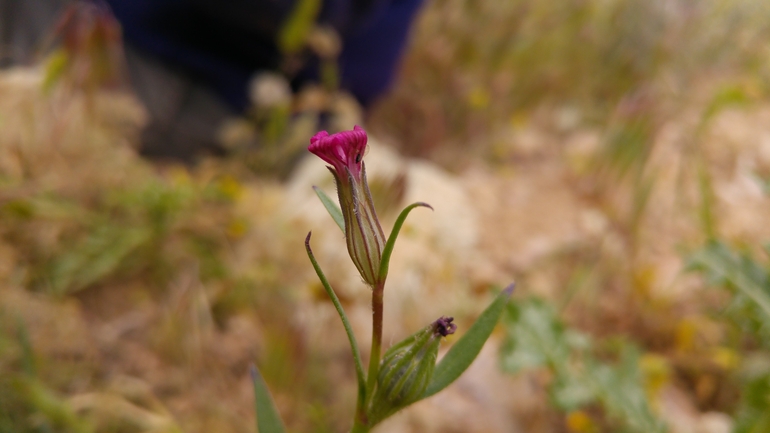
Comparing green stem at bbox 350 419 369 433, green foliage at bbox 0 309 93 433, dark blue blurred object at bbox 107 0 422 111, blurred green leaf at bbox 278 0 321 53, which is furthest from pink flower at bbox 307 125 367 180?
dark blue blurred object at bbox 107 0 422 111

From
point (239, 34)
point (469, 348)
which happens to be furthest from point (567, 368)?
point (239, 34)

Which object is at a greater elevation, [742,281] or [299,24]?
[299,24]

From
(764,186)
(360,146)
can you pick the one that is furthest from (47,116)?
(764,186)

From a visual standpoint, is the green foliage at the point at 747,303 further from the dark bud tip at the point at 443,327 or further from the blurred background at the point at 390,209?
the dark bud tip at the point at 443,327

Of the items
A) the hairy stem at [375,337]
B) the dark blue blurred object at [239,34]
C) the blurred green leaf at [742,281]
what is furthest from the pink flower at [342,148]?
the dark blue blurred object at [239,34]

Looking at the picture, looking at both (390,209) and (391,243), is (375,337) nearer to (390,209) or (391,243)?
(391,243)

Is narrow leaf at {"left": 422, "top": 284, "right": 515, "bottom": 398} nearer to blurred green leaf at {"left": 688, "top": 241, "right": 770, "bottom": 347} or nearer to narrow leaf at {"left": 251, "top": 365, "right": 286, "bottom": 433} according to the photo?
narrow leaf at {"left": 251, "top": 365, "right": 286, "bottom": 433}

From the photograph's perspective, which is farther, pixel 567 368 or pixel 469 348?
pixel 567 368

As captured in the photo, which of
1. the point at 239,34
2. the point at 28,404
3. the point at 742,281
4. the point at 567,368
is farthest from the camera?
the point at 239,34
